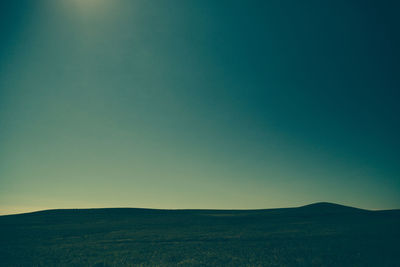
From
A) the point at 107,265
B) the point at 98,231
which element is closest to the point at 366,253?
the point at 107,265

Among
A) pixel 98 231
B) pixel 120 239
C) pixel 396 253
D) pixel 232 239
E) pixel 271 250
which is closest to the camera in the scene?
pixel 396 253

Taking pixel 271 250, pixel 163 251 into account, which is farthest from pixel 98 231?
pixel 271 250

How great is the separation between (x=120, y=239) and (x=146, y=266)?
1389cm

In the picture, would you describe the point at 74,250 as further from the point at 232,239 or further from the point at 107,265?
the point at 232,239

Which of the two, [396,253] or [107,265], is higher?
[396,253]

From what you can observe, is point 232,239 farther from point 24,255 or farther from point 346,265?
point 24,255

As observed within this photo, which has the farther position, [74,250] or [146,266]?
[74,250]

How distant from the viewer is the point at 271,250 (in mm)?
24094

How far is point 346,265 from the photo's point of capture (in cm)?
1869

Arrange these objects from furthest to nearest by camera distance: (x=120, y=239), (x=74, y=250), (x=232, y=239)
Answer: (x=120, y=239)
(x=232, y=239)
(x=74, y=250)

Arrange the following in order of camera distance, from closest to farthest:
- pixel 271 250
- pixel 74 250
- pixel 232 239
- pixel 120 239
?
pixel 271 250 < pixel 74 250 < pixel 232 239 < pixel 120 239

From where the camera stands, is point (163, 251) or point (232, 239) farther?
point (232, 239)

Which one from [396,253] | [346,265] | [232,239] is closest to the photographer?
[346,265]

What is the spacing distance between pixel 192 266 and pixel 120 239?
53.1 feet
